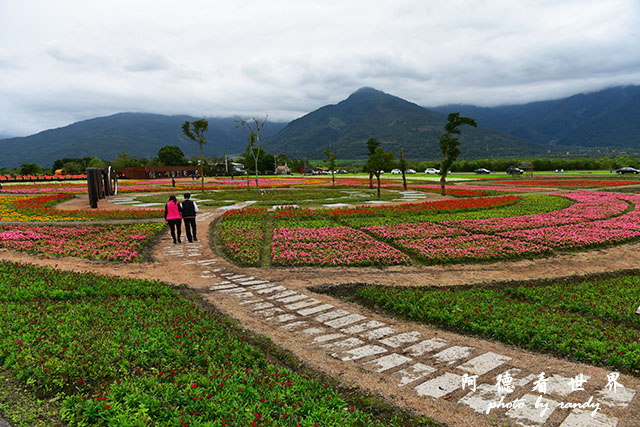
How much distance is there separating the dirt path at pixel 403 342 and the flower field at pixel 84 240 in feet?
2.76

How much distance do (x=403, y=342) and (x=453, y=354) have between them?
3.28ft

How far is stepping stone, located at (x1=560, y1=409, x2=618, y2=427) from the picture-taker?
15.8 ft

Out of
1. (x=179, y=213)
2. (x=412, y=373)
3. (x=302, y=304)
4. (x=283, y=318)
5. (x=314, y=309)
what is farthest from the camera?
(x=179, y=213)

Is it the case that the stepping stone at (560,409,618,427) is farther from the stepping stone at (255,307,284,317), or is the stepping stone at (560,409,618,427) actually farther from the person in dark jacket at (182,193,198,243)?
the person in dark jacket at (182,193,198,243)

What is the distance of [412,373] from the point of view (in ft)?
20.4

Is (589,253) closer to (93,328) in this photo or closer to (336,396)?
(336,396)

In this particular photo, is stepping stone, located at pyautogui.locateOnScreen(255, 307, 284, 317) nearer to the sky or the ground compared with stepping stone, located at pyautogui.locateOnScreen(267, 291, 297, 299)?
nearer to the ground

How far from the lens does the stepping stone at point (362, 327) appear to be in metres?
7.98

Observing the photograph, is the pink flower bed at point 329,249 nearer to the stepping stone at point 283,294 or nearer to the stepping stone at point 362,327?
the stepping stone at point 283,294

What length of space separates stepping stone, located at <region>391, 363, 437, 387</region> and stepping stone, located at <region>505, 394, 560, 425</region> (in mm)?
1407

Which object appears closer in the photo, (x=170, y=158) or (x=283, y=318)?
(x=283, y=318)

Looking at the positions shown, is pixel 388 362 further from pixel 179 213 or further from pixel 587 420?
pixel 179 213

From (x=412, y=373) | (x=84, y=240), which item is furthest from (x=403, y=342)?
(x=84, y=240)

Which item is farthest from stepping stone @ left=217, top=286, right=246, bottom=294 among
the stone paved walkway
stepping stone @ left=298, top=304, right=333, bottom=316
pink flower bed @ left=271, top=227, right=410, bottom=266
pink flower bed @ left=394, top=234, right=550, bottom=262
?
pink flower bed @ left=394, top=234, right=550, bottom=262
